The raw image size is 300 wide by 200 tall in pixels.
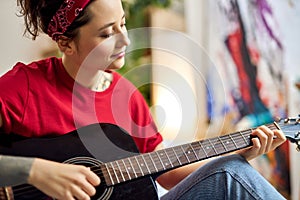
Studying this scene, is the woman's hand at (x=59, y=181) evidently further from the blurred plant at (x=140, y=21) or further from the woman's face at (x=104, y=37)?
the blurred plant at (x=140, y=21)

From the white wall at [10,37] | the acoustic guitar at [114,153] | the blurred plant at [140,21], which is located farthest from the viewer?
the blurred plant at [140,21]

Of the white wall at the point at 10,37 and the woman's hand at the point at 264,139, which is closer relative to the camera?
the woman's hand at the point at 264,139

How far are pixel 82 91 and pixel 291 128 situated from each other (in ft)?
1.69

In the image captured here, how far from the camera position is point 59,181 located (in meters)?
0.91

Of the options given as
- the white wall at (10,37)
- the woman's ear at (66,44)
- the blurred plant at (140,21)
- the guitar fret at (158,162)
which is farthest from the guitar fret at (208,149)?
the blurred plant at (140,21)

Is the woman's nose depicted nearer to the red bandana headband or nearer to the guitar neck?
the red bandana headband

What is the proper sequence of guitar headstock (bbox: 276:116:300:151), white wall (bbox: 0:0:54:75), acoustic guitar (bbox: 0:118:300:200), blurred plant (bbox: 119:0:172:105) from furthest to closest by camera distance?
blurred plant (bbox: 119:0:172:105) → white wall (bbox: 0:0:54:75) → guitar headstock (bbox: 276:116:300:151) → acoustic guitar (bbox: 0:118:300:200)

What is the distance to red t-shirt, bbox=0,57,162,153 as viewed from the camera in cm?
106

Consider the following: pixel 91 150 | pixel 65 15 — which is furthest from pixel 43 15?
pixel 91 150

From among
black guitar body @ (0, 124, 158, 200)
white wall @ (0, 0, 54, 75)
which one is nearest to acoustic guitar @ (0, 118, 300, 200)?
black guitar body @ (0, 124, 158, 200)

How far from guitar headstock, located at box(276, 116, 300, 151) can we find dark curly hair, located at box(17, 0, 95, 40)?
527 mm

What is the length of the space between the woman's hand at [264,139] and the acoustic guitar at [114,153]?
0.7 inches

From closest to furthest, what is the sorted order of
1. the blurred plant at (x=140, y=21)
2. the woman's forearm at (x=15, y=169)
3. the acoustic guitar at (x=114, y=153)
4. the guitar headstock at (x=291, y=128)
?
the woman's forearm at (x=15, y=169) → the acoustic guitar at (x=114, y=153) → the guitar headstock at (x=291, y=128) → the blurred plant at (x=140, y=21)

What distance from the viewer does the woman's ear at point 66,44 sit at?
3.61 ft
